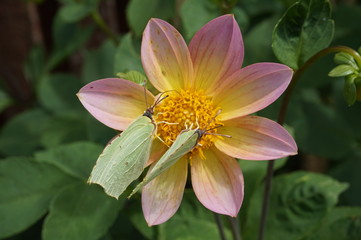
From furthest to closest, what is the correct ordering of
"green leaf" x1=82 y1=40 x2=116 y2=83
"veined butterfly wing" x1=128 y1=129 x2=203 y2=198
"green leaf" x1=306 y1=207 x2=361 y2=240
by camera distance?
"green leaf" x1=82 y1=40 x2=116 y2=83, "green leaf" x1=306 y1=207 x2=361 y2=240, "veined butterfly wing" x1=128 y1=129 x2=203 y2=198

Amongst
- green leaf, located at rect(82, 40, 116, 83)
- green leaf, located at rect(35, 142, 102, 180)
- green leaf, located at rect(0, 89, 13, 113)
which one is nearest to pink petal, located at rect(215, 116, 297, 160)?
green leaf, located at rect(35, 142, 102, 180)

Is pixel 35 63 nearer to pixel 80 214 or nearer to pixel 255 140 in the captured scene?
pixel 80 214

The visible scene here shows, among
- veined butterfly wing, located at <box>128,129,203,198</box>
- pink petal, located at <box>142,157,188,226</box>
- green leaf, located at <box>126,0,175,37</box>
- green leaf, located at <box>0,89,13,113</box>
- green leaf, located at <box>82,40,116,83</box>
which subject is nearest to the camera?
veined butterfly wing, located at <box>128,129,203,198</box>

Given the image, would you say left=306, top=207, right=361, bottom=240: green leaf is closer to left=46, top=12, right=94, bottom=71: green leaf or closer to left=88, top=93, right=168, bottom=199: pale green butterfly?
left=88, top=93, right=168, bottom=199: pale green butterfly

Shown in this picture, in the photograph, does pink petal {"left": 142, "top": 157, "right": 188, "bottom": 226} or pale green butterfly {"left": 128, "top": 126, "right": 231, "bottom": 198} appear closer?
pale green butterfly {"left": 128, "top": 126, "right": 231, "bottom": 198}

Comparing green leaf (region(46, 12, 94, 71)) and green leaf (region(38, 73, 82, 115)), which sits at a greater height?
green leaf (region(46, 12, 94, 71))

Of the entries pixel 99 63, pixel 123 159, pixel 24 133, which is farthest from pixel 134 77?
pixel 24 133

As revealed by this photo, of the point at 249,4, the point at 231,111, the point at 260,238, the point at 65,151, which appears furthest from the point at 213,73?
the point at 249,4

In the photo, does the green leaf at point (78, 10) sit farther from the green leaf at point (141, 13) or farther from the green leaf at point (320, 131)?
the green leaf at point (320, 131)

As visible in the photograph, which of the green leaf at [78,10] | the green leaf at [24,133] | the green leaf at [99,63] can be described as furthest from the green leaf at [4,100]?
the green leaf at [78,10]
